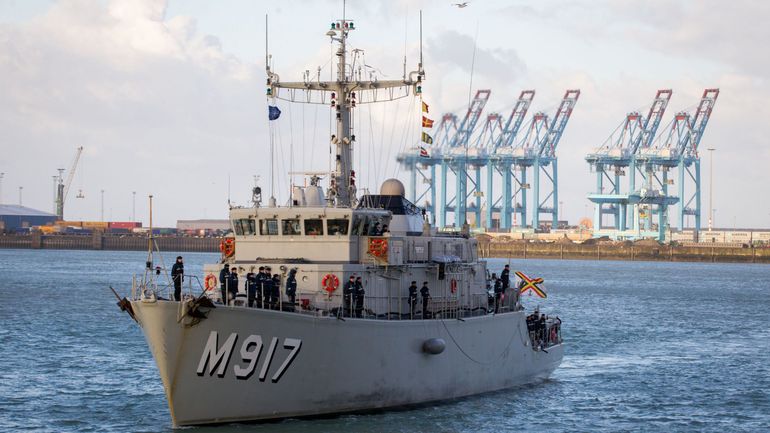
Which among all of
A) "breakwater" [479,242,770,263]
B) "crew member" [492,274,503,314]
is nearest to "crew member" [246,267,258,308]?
"crew member" [492,274,503,314]

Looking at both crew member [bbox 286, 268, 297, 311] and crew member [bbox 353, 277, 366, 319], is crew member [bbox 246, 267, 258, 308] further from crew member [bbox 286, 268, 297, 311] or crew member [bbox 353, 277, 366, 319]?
crew member [bbox 353, 277, 366, 319]

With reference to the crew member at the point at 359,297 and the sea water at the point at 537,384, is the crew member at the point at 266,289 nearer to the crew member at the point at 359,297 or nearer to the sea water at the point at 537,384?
the crew member at the point at 359,297

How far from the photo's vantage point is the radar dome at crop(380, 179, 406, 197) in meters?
28.6

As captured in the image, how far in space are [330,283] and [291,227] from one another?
200 centimetres

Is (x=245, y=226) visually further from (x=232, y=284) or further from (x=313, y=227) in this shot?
(x=232, y=284)

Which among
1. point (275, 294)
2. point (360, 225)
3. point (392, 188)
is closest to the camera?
point (275, 294)

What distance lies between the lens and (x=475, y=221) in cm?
18250

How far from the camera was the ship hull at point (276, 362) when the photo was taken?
874 inches

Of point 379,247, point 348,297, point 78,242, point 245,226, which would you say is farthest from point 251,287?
point 78,242

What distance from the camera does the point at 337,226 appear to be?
84.6 ft

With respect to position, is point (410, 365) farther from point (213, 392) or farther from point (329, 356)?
point (213, 392)

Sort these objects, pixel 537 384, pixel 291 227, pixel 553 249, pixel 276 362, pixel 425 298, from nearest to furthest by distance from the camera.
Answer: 1. pixel 276 362
2. pixel 291 227
3. pixel 425 298
4. pixel 537 384
5. pixel 553 249

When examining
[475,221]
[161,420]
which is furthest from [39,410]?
[475,221]

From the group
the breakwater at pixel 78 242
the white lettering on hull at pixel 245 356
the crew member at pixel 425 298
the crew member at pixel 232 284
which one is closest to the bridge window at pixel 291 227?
the crew member at pixel 232 284
